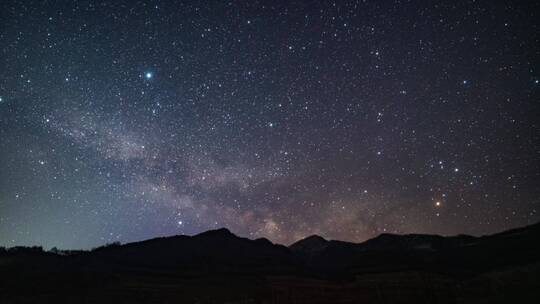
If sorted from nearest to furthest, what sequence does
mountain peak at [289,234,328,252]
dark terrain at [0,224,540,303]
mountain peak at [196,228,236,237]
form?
dark terrain at [0,224,540,303] < mountain peak at [196,228,236,237] < mountain peak at [289,234,328,252]

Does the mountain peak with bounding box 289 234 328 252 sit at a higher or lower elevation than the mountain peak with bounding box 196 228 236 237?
lower

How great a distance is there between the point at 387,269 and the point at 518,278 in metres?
5.69

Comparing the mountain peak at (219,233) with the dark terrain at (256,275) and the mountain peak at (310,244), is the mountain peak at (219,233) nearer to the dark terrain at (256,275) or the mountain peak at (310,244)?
the dark terrain at (256,275)

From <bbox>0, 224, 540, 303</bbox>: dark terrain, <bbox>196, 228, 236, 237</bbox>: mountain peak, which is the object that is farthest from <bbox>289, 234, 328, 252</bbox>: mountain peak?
<bbox>196, 228, 236, 237</bbox>: mountain peak

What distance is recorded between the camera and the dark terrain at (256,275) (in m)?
16.0

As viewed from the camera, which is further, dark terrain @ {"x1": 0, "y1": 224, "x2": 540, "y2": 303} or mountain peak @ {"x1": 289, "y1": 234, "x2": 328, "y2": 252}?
mountain peak @ {"x1": 289, "y1": 234, "x2": 328, "y2": 252}

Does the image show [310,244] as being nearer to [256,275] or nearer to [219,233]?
[219,233]

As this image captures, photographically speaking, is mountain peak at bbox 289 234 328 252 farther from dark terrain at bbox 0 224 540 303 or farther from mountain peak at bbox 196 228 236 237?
mountain peak at bbox 196 228 236 237

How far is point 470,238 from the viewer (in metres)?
22.6

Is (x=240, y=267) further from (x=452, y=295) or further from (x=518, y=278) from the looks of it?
(x=518, y=278)

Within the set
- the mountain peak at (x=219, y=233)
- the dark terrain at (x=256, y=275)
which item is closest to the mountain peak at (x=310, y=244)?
the dark terrain at (x=256, y=275)

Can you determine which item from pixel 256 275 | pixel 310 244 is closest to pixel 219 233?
pixel 256 275

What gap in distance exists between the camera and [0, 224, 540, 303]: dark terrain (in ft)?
52.5

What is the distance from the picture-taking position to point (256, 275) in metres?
17.9
